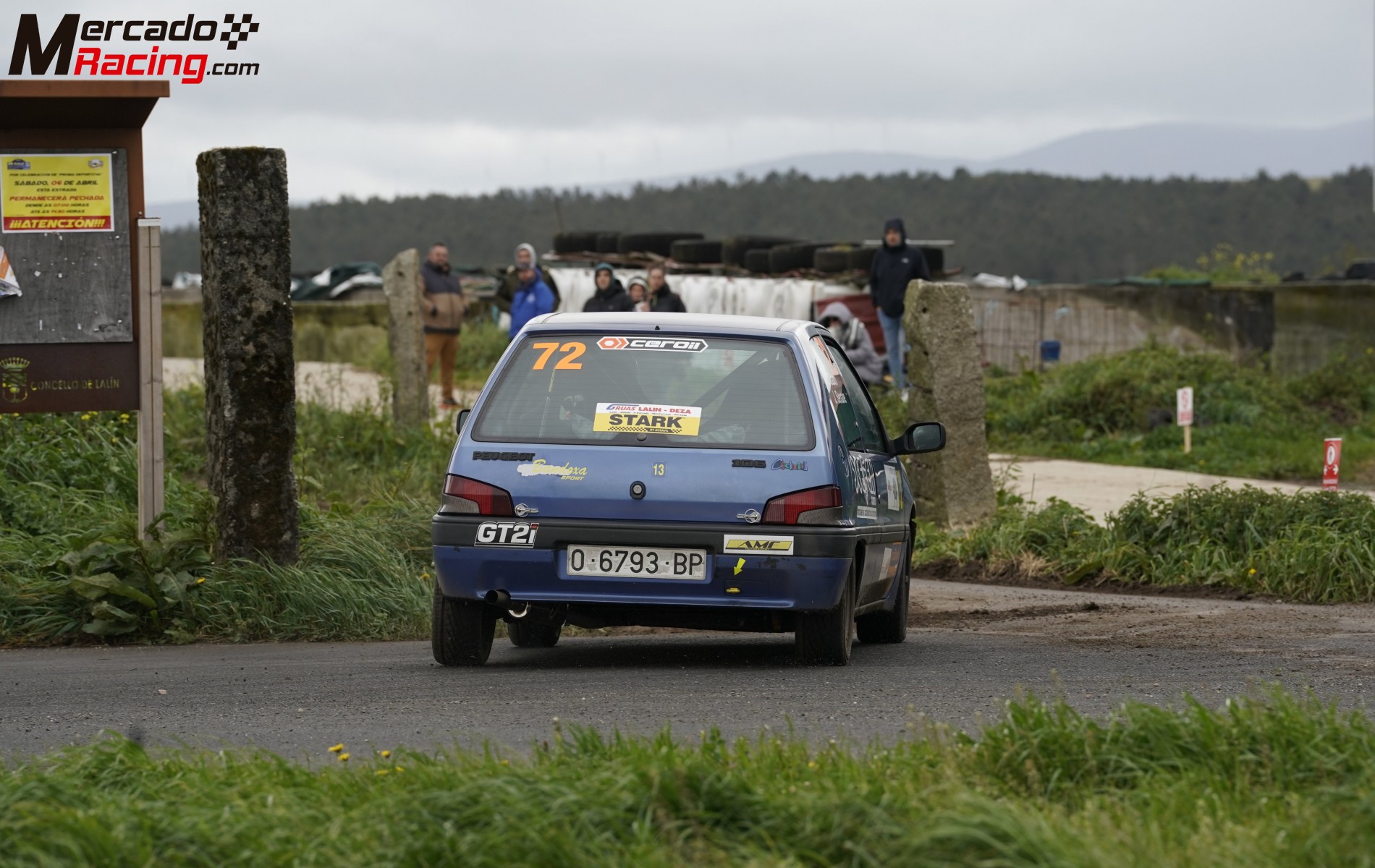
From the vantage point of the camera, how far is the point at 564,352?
310 inches

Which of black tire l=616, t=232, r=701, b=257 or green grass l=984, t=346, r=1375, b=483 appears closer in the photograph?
green grass l=984, t=346, r=1375, b=483

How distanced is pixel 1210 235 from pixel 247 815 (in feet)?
277

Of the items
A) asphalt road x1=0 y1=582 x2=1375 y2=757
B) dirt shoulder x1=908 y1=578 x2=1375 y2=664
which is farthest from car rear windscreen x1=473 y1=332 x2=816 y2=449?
dirt shoulder x1=908 y1=578 x2=1375 y2=664

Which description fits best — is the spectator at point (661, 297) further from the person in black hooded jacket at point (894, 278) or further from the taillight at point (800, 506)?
the taillight at point (800, 506)

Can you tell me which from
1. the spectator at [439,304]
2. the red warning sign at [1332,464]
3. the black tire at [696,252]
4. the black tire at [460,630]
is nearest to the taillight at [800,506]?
the black tire at [460,630]

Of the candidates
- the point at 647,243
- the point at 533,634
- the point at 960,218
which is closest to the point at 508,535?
the point at 533,634

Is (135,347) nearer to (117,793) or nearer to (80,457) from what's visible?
(80,457)

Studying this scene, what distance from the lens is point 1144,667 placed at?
752 cm

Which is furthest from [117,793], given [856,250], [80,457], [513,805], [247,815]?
[856,250]

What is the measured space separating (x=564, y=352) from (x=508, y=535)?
92 cm

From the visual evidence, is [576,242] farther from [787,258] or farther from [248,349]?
[248,349]

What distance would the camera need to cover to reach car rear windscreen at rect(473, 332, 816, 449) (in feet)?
24.9

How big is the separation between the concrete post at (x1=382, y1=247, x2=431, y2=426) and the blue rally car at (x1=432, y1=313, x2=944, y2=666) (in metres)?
9.34

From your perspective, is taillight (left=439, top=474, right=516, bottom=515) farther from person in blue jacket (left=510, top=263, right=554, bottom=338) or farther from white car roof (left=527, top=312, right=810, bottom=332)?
person in blue jacket (left=510, top=263, right=554, bottom=338)
